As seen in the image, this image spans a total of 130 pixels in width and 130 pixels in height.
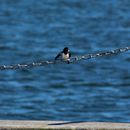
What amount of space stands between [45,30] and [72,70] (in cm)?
1130

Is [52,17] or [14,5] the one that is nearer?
[52,17]

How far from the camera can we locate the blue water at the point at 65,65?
18531 mm

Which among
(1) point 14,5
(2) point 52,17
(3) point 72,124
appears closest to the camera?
(3) point 72,124

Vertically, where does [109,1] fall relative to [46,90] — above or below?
above

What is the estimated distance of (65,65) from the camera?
26359 mm

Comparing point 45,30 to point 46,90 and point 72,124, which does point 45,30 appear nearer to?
point 46,90

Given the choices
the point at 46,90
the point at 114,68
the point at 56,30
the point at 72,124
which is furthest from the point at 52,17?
the point at 72,124

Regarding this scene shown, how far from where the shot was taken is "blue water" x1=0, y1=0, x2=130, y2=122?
18531mm

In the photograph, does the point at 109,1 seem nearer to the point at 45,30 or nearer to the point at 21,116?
the point at 45,30

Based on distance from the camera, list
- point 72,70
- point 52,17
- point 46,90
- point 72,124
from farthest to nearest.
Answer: point 52,17 → point 72,70 → point 46,90 → point 72,124

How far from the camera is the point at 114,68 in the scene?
1017 inches

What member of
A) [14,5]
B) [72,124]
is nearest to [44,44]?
[14,5]

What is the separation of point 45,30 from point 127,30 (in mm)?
3331

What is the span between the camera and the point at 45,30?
3675cm
